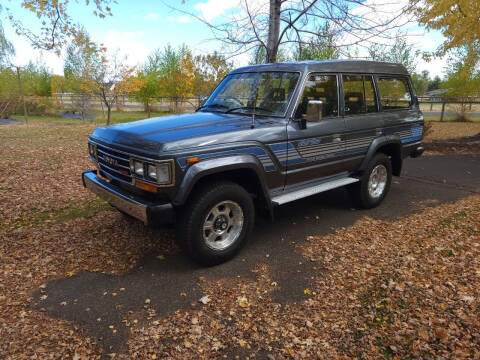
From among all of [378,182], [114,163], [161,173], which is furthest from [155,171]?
[378,182]

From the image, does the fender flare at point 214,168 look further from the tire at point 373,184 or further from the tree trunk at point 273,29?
the tree trunk at point 273,29

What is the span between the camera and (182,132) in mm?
3473

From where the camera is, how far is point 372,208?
5613mm

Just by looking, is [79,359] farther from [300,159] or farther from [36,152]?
[36,152]

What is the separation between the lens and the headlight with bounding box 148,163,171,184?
3174mm

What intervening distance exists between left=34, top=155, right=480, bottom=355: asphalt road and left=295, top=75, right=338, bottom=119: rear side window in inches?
62.6

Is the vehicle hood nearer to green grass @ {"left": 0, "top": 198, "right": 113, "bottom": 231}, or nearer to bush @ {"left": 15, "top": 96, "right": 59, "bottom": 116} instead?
green grass @ {"left": 0, "top": 198, "right": 113, "bottom": 231}

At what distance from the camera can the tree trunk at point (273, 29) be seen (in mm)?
8502

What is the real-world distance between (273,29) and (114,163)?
6489 millimetres

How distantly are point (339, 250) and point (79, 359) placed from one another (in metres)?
2.93

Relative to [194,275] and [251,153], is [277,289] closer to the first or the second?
[194,275]

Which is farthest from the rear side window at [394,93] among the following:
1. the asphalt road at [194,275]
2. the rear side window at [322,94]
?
the asphalt road at [194,275]

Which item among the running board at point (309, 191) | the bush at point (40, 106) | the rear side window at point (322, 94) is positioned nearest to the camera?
the running board at point (309, 191)

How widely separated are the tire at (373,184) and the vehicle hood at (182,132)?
200cm
